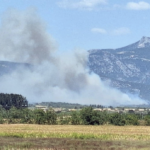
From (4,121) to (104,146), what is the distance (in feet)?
263

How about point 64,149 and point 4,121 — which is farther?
point 4,121

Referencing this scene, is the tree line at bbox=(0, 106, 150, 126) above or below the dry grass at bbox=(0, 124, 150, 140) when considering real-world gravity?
above

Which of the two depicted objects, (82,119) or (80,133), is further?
(82,119)

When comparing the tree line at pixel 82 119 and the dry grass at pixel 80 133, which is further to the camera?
the tree line at pixel 82 119

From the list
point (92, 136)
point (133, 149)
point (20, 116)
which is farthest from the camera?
point (20, 116)

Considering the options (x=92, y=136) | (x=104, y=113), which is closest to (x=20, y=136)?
(x=92, y=136)

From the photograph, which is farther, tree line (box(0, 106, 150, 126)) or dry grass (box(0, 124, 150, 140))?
tree line (box(0, 106, 150, 126))

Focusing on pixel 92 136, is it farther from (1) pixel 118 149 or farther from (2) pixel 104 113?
(2) pixel 104 113

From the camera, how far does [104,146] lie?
57.5 meters

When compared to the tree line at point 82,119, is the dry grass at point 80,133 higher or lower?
lower

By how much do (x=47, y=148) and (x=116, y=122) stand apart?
79.7 metres

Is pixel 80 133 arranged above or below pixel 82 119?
below

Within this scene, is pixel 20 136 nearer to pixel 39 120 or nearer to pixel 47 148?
pixel 47 148

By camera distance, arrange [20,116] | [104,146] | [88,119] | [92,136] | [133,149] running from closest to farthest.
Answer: [133,149] < [104,146] < [92,136] < [88,119] < [20,116]
